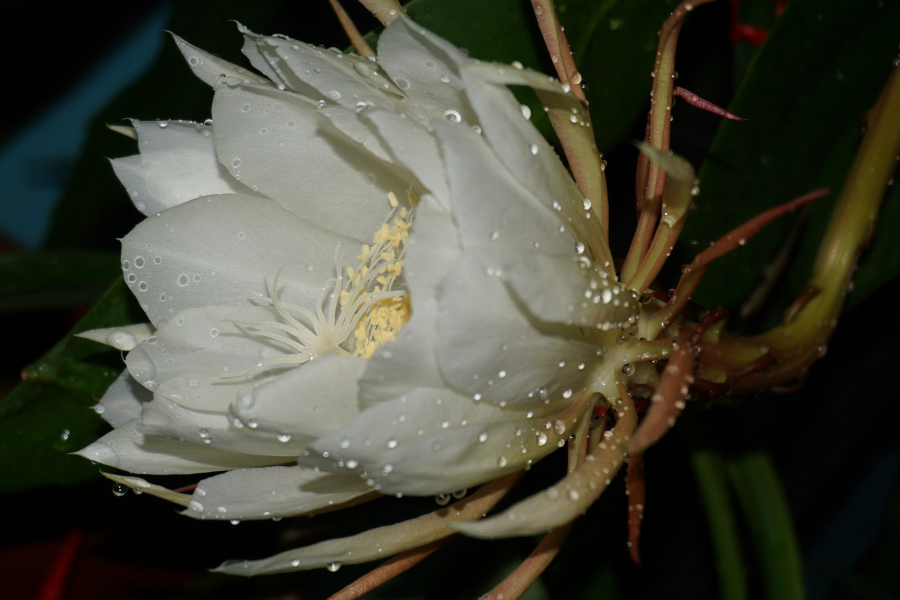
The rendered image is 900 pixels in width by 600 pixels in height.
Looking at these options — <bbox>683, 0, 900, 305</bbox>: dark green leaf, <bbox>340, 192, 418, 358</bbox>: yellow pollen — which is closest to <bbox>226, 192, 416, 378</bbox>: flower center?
<bbox>340, 192, 418, 358</bbox>: yellow pollen

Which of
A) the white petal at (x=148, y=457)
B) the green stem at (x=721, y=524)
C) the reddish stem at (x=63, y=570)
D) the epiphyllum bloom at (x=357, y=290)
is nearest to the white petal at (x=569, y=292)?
the epiphyllum bloom at (x=357, y=290)

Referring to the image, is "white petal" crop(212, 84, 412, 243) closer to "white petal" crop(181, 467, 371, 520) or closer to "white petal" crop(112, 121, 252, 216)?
"white petal" crop(112, 121, 252, 216)

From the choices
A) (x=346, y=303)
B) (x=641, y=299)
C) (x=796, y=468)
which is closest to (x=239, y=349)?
(x=346, y=303)

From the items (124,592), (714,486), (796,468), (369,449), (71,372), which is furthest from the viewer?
(796,468)

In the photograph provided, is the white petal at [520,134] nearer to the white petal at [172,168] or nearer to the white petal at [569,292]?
the white petal at [569,292]

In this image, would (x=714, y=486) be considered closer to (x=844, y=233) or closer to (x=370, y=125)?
(x=844, y=233)
